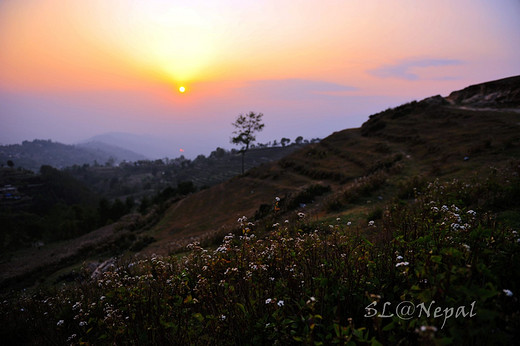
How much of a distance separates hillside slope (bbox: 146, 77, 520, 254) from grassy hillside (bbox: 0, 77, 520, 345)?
0.22 metres

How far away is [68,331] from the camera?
424cm

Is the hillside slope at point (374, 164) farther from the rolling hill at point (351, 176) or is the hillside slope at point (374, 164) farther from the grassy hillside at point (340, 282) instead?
the grassy hillside at point (340, 282)

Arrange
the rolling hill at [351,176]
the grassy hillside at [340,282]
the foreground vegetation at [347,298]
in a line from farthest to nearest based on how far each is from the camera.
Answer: the rolling hill at [351,176]
the grassy hillside at [340,282]
the foreground vegetation at [347,298]

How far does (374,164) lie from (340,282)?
17.1 m

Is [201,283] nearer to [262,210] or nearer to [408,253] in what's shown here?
[408,253]

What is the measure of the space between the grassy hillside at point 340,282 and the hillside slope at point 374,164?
8.6 inches

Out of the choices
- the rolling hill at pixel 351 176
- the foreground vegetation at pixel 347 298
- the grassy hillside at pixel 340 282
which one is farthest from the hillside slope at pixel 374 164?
the foreground vegetation at pixel 347 298

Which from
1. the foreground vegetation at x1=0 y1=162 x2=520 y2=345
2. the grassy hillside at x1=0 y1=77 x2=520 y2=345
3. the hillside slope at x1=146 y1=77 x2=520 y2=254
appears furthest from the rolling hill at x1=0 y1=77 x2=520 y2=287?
the foreground vegetation at x1=0 y1=162 x2=520 y2=345

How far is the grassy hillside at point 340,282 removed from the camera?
198 cm

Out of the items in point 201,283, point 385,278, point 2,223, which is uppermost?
point 385,278

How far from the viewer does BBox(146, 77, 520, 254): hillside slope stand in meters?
11.6

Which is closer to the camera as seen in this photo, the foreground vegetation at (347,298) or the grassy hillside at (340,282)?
the foreground vegetation at (347,298)

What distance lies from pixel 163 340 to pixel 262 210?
12314 millimetres

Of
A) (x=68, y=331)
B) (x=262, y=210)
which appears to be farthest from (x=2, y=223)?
(x=68, y=331)
